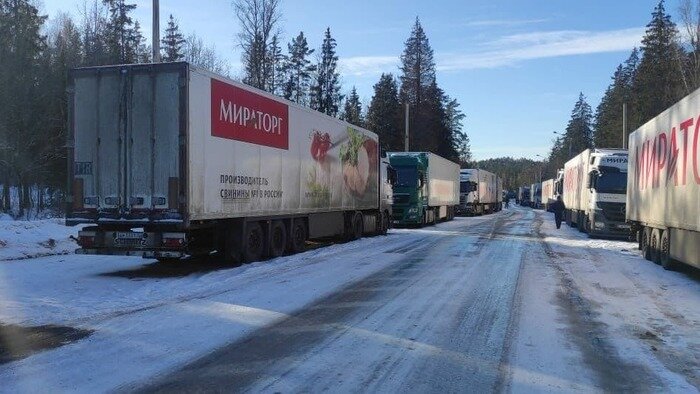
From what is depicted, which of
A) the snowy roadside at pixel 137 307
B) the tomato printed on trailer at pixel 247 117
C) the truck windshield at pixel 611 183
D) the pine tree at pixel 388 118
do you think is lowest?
Answer: the snowy roadside at pixel 137 307

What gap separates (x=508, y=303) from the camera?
356 inches

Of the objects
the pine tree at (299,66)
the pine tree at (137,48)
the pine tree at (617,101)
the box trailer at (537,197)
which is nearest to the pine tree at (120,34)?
the pine tree at (137,48)

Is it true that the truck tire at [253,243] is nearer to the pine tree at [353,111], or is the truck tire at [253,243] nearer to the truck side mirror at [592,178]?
the truck side mirror at [592,178]

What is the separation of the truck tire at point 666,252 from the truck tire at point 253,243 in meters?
9.11

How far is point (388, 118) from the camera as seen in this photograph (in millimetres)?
74875

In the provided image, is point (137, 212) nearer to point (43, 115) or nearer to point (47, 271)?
point (47, 271)

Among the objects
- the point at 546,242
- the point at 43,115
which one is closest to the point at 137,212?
the point at 546,242

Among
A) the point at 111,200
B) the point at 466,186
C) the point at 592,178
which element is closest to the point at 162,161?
the point at 111,200

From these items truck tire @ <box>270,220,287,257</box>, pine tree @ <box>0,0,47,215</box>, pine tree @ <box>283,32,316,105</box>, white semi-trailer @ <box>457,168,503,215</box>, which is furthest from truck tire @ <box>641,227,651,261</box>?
pine tree @ <box>283,32,316,105</box>

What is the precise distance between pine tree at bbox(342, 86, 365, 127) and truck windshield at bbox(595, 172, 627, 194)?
56.2 m

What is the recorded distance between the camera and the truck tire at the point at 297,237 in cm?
1576

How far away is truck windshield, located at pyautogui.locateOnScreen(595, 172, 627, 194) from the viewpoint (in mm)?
22219

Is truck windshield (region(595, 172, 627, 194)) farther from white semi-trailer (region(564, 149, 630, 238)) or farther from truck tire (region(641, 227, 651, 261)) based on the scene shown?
truck tire (region(641, 227, 651, 261))

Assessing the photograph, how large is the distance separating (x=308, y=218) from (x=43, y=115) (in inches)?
879
